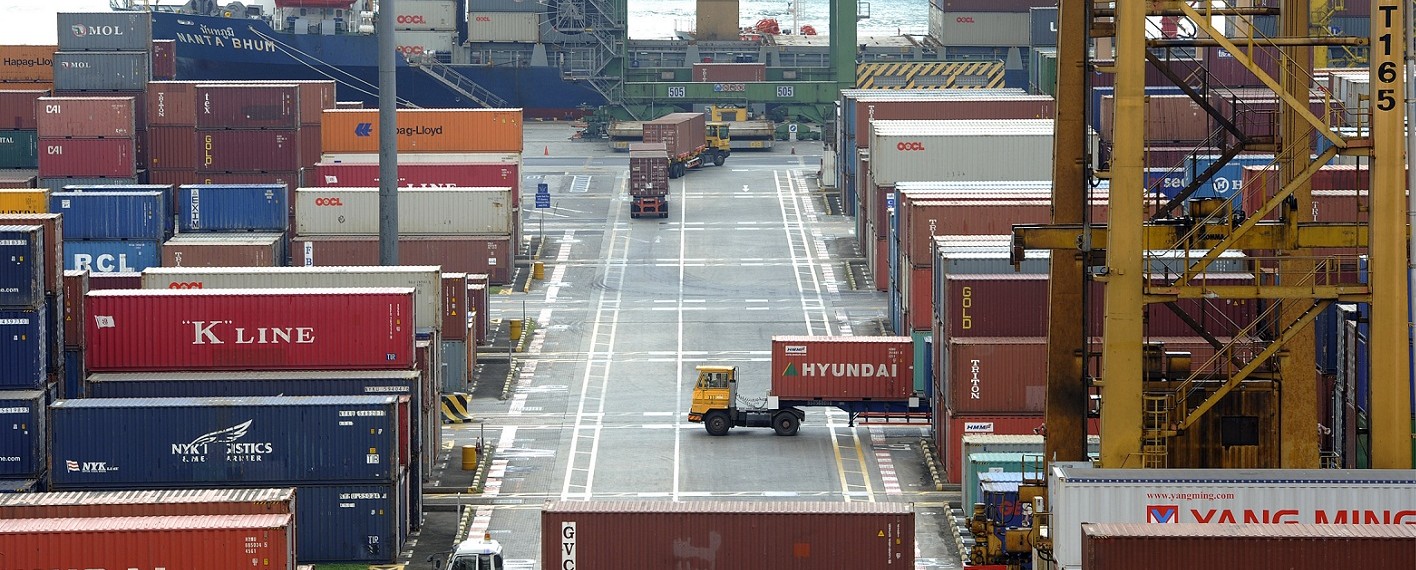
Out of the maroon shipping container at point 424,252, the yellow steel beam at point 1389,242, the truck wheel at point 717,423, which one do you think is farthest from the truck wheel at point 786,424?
the yellow steel beam at point 1389,242

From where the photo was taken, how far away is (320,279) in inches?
2251

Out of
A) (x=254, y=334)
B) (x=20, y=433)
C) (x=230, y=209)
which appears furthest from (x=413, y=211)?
(x=20, y=433)

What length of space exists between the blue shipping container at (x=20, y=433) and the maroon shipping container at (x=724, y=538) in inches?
515

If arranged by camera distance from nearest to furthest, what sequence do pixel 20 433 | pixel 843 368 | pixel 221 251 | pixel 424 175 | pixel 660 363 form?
pixel 20 433
pixel 843 368
pixel 660 363
pixel 221 251
pixel 424 175

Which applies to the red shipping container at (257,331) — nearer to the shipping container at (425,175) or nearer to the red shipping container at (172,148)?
the shipping container at (425,175)

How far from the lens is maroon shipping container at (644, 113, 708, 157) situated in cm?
12031

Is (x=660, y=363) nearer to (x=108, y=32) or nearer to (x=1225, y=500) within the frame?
(x=108, y=32)

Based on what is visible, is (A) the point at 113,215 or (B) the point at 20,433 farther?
(A) the point at 113,215

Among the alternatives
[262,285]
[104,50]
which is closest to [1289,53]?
[262,285]

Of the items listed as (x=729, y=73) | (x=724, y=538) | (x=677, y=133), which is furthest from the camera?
(x=729, y=73)

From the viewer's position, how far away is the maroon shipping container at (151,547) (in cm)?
3591

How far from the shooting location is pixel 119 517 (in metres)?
38.1

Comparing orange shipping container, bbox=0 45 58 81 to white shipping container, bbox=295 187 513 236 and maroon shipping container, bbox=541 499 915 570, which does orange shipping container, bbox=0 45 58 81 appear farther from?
maroon shipping container, bbox=541 499 915 570

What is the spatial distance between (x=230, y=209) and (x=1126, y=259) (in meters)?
53.5
